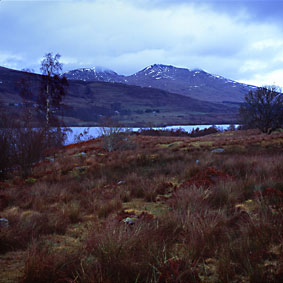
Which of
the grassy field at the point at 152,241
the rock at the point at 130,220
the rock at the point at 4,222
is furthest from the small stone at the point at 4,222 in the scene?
the rock at the point at 130,220

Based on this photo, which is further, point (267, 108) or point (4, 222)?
point (267, 108)

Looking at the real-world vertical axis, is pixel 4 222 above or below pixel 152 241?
below

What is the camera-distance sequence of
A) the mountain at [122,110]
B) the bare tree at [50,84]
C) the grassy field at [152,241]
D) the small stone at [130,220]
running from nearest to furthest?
1. the grassy field at [152,241]
2. the small stone at [130,220]
3. the bare tree at [50,84]
4. the mountain at [122,110]

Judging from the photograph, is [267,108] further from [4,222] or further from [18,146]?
[4,222]

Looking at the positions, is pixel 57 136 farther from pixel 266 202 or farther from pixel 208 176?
pixel 266 202

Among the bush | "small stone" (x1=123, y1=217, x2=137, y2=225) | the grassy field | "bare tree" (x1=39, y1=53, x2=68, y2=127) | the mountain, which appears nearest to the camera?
the grassy field

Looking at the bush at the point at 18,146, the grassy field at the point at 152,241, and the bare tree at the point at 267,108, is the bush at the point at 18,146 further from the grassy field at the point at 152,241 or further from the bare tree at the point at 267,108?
the bare tree at the point at 267,108

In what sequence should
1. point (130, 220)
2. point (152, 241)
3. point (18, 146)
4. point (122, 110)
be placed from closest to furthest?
point (152, 241)
point (130, 220)
point (18, 146)
point (122, 110)

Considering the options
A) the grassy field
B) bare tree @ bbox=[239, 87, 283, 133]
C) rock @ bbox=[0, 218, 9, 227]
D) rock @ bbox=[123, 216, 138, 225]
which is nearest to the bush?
the grassy field

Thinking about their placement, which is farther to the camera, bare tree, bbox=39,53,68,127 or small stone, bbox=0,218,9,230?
bare tree, bbox=39,53,68,127

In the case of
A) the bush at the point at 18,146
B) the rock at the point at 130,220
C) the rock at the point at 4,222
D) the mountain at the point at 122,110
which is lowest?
the rock at the point at 4,222

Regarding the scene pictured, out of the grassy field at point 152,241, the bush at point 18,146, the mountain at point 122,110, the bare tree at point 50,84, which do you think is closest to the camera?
the grassy field at point 152,241

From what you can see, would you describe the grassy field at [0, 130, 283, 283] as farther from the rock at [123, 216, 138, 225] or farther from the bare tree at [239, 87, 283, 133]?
the bare tree at [239, 87, 283, 133]

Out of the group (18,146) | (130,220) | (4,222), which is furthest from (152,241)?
(18,146)
